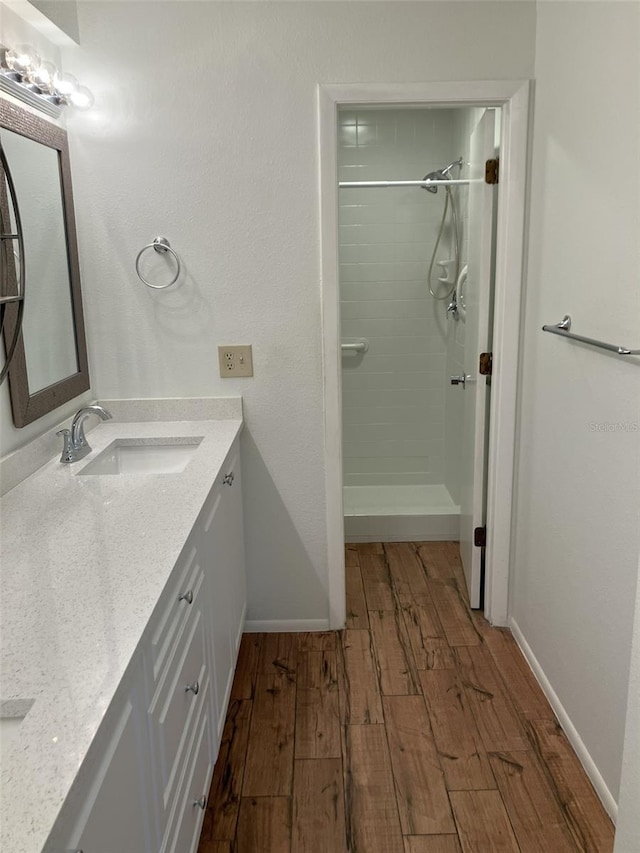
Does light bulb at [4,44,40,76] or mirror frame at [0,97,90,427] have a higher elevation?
light bulb at [4,44,40,76]

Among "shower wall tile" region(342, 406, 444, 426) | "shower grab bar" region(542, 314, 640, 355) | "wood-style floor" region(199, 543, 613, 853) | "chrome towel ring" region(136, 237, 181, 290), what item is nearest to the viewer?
"shower grab bar" region(542, 314, 640, 355)

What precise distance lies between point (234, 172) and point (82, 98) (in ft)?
1.76

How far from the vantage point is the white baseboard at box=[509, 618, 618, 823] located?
6.33ft

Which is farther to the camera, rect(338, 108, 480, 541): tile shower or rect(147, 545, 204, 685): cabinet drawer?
rect(338, 108, 480, 541): tile shower

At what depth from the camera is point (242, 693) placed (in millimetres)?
2506

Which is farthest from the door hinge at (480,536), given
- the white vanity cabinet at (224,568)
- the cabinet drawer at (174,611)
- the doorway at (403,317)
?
the cabinet drawer at (174,611)

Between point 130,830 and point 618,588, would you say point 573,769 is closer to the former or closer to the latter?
point 618,588

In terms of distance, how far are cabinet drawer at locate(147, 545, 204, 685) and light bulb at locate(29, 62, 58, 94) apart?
1431 mm

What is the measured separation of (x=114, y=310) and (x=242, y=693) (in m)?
1.43

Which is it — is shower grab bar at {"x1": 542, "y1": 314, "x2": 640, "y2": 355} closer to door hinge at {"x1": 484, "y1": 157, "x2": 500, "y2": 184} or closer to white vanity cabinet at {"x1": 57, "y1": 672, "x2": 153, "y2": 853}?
door hinge at {"x1": 484, "y1": 157, "x2": 500, "y2": 184}

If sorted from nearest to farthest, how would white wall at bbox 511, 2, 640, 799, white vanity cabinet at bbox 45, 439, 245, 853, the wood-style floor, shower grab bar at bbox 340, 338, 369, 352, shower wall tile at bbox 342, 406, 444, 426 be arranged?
1. white vanity cabinet at bbox 45, 439, 245, 853
2. white wall at bbox 511, 2, 640, 799
3. the wood-style floor
4. shower grab bar at bbox 340, 338, 369, 352
5. shower wall tile at bbox 342, 406, 444, 426

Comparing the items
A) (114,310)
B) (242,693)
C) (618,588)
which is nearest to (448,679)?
(242,693)

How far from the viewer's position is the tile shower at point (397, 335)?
152 inches

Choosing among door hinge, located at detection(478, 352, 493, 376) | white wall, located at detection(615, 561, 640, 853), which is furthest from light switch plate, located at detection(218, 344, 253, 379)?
white wall, located at detection(615, 561, 640, 853)
